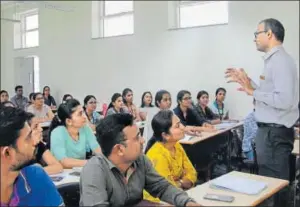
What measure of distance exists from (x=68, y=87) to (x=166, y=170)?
7093 millimetres

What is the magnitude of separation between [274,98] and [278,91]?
5 cm

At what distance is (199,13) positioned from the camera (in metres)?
7.07

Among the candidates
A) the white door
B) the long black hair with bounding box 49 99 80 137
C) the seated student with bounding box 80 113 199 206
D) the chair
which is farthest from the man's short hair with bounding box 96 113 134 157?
the white door

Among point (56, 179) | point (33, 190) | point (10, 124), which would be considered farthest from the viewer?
point (56, 179)

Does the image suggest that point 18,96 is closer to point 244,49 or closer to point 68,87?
point 68,87

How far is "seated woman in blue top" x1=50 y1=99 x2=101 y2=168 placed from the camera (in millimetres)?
3117

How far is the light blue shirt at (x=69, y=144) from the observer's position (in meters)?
3.10

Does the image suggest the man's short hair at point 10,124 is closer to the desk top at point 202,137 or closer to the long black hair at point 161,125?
the long black hair at point 161,125

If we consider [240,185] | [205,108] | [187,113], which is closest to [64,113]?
[240,185]

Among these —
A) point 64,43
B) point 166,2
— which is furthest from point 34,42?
point 166,2

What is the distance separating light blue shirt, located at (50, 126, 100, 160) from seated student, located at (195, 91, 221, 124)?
9.91ft

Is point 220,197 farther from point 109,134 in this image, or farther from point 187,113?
point 187,113

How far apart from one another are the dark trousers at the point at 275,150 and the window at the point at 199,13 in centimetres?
463

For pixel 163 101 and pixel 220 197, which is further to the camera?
pixel 163 101
